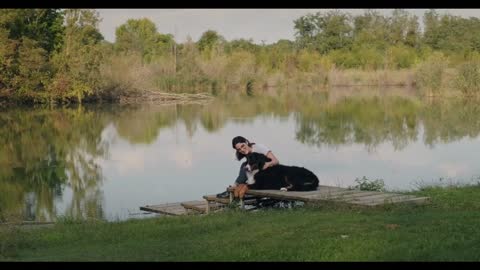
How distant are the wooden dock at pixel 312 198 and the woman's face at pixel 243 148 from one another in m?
0.52

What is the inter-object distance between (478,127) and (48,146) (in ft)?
46.9

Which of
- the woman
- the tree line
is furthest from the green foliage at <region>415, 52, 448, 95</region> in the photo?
the woman

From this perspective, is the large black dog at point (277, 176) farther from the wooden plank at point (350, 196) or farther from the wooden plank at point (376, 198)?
the wooden plank at point (376, 198)

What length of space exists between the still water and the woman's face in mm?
2049

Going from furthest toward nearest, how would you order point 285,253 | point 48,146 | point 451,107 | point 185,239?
point 451,107
point 48,146
point 185,239
point 285,253

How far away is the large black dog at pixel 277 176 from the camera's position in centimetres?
910

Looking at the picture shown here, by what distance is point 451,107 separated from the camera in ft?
105

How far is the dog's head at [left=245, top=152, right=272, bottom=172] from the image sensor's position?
364 inches

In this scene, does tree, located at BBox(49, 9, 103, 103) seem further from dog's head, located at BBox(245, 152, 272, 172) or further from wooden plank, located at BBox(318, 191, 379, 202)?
wooden plank, located at BBox(318, 191, 379, 202)

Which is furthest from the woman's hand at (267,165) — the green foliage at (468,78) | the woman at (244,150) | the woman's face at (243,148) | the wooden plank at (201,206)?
the green foliage at (468,78)

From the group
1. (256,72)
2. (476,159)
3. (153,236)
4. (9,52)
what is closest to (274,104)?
(9,52)

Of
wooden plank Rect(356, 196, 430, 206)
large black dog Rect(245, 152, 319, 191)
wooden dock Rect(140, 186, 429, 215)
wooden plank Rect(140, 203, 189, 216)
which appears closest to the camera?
wooden plank Rect(356, 196, 430, 206)
